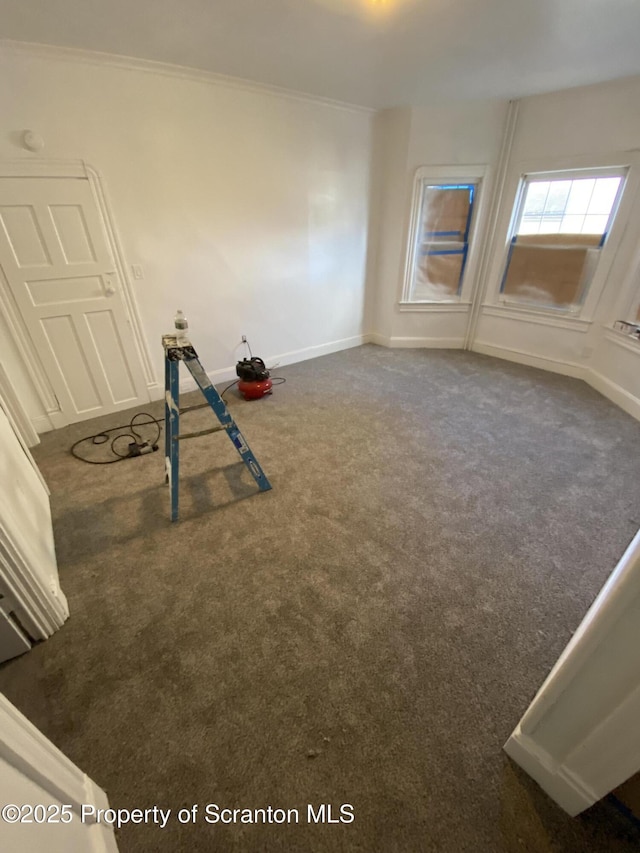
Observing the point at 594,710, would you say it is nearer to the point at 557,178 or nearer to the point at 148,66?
the point at 148,66

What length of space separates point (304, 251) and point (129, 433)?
2625 mm

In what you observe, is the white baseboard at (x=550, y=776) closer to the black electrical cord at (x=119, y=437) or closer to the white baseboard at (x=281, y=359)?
the black electrical cord at (x=119, y=437)

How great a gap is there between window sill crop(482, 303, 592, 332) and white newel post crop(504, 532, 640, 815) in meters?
3.72

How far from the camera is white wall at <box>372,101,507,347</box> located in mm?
3500

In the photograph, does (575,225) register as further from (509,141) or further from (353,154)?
(353,154)

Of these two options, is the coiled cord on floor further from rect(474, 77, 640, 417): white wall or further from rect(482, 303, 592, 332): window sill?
rect(474, 77, 640, 417): white wall

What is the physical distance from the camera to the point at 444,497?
217 cm

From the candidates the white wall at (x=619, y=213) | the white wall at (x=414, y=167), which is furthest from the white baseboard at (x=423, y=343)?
the white wall at (x=619, y=213)

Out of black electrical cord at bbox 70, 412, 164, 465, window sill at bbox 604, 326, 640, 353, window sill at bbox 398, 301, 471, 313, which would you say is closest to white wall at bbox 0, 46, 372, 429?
black electrical cord at bbox 70, 412, 164, 465

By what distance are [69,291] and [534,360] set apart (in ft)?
15.2

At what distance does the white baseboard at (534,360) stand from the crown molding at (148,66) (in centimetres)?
312

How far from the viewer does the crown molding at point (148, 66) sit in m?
2.13

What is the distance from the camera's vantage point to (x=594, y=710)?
836 mm

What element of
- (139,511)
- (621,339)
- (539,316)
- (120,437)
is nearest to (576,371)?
(621,339)
